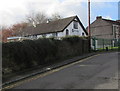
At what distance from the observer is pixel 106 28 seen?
5081 centimetres

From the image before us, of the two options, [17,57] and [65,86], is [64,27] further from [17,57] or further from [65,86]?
[65,86]

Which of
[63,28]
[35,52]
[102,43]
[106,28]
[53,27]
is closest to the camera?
[35,52]

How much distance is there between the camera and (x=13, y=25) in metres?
69.1

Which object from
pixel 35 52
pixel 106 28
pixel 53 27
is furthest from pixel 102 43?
pixel 106 28

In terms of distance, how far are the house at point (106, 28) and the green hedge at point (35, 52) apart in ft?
106

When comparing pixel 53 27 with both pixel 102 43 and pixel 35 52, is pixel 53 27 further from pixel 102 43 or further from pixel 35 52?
pixel 35 52

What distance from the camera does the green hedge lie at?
10.4 meters

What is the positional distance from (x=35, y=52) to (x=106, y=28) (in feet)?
136

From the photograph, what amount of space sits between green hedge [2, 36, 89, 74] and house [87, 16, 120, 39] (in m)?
32.3

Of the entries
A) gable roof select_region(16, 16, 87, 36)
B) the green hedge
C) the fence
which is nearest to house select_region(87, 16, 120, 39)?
gable roof select_region(16, 16, 87, 36)

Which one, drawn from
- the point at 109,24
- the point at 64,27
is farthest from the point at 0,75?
the point at 109,24

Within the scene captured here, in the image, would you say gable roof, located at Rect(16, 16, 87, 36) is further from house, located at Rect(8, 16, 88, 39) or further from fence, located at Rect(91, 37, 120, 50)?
fence, located at Rect(91, 37, 120, 50)

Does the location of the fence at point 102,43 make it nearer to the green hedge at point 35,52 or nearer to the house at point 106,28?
the green hedge at point 35,52

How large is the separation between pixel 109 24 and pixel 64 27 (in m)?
18.5
